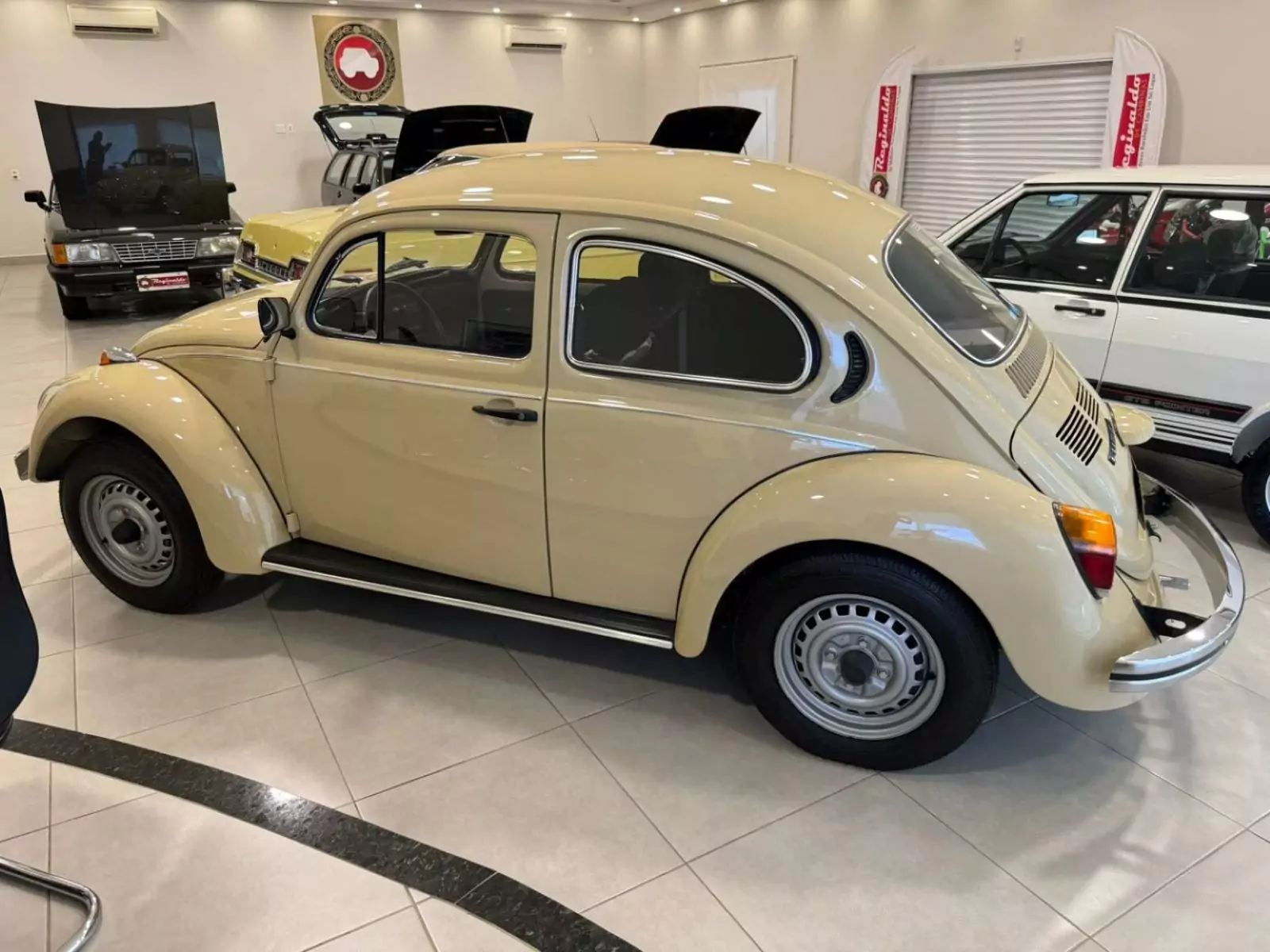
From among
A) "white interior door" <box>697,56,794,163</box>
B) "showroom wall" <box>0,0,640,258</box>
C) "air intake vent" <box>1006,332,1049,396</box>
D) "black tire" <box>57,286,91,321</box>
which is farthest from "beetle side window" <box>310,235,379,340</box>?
"showroom wall" <box>0,0,640,258</box>

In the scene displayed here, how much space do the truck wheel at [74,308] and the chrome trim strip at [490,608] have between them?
772 centimetres

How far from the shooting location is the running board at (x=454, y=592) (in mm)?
2896

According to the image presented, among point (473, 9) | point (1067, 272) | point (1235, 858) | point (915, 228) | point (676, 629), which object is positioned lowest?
point (1235, 858)

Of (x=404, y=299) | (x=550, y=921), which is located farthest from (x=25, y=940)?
(x=404, y=299)

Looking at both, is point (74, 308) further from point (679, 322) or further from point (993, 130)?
point (993, 130)

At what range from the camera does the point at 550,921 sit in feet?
7.45

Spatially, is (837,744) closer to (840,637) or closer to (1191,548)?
(840,637)

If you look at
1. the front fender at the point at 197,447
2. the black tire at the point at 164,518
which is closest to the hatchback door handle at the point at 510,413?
the front fender at the point at 197,447

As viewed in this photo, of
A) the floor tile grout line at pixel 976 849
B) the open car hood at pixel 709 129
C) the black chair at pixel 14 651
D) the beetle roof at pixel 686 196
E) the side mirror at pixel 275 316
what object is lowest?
the floor tile grout line at pixel 976 849

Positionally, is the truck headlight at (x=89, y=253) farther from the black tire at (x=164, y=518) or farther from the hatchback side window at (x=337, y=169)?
the black tire at (x=164, y=518)

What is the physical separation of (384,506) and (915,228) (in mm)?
2135

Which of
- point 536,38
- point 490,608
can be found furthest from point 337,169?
point 490,608

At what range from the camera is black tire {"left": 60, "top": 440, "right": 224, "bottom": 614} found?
3.42 metres

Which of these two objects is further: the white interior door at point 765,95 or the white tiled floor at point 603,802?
the white interior door at point 765,95
